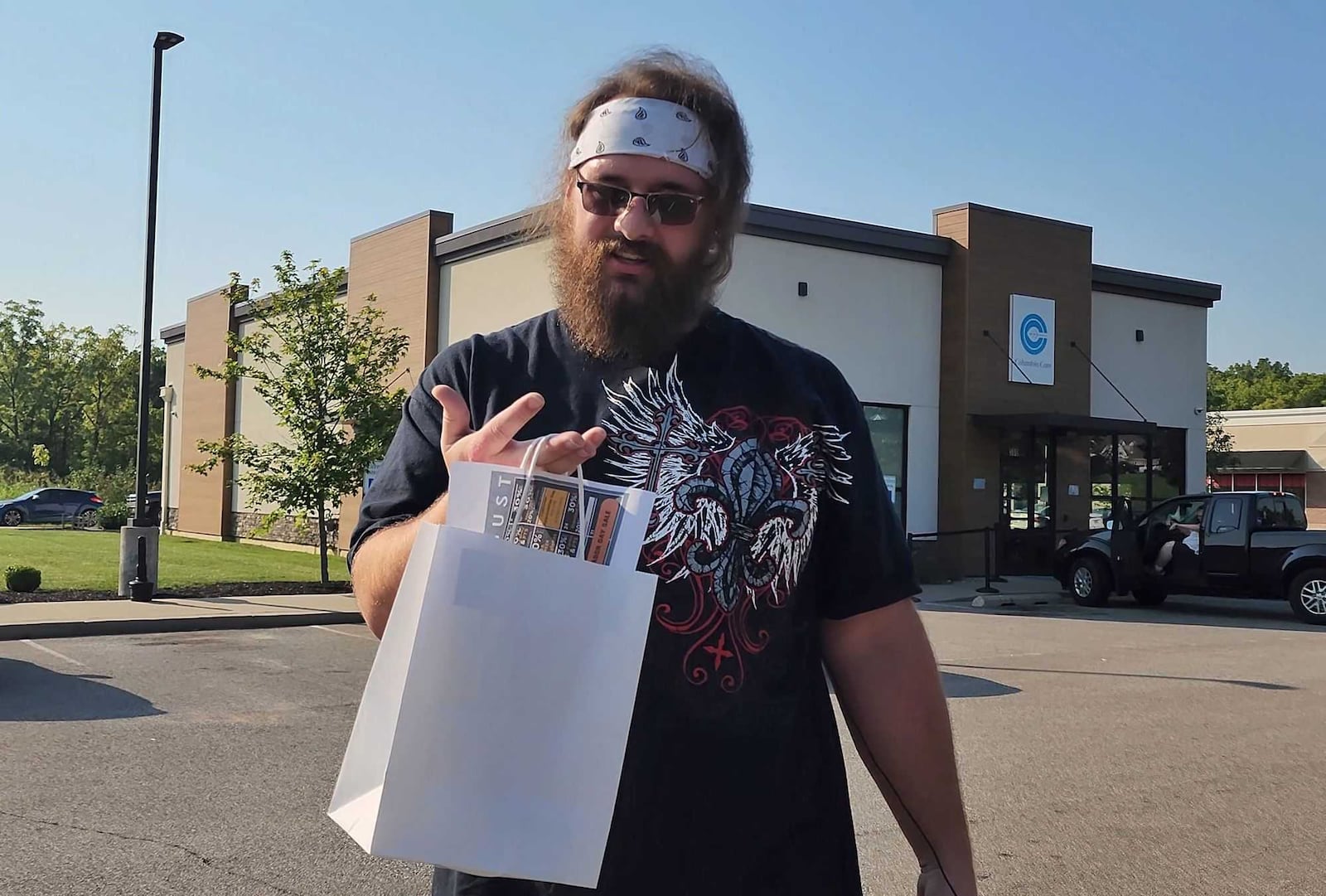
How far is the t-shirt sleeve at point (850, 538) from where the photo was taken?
75.3 inches

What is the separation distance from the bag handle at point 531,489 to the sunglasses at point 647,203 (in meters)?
0.59

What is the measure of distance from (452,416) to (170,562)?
74.7ft

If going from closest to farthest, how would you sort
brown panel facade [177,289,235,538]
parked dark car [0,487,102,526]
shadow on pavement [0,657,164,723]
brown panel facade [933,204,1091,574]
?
shadow on pavement [0,657,164,723]
brown panel facade [933,204,1091,574]
brown panel facade [177,289,235,538]
parked dark car [0,487,102,526]

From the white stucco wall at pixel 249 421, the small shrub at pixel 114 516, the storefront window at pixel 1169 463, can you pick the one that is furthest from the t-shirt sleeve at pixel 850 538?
the small shrub at pixel 114 516

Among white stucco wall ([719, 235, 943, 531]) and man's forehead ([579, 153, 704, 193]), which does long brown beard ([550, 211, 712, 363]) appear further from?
white stucco wall ([719, 235, 943, 531])

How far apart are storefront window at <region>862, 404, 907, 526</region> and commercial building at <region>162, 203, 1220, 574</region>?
4cm

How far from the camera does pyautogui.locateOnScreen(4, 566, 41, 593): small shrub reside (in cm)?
1573

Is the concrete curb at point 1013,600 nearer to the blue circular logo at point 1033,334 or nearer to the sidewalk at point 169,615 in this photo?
the blue circular logo at point 1033,334

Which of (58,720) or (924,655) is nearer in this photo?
(924,655)

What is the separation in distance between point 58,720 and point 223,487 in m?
25.3

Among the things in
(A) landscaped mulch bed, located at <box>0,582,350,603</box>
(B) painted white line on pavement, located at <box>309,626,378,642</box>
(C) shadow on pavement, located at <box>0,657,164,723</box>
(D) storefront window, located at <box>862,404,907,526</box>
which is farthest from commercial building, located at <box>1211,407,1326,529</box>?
(C) shadow on pavement, located at <box>0,657,164,723</box>

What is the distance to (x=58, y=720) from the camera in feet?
26.3

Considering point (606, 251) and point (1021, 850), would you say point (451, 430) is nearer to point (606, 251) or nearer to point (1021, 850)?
point (606, 251)

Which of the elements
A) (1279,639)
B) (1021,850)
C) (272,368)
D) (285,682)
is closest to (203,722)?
Result: (285,682)
